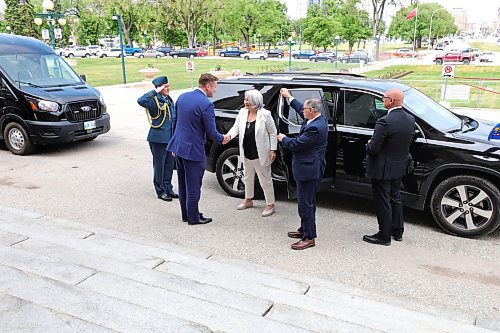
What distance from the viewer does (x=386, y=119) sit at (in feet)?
14.4

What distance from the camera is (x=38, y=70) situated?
377 inches

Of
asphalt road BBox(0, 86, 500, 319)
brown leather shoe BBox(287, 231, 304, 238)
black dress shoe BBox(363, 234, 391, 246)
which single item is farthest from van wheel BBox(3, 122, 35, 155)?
black dress shoe BBox(363, 234, 391, 246)

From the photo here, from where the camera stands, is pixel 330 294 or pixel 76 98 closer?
pixel 330 294

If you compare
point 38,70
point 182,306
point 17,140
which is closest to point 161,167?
point 182,306

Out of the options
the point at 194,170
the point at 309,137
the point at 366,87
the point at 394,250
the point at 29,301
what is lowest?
the point at 394,250

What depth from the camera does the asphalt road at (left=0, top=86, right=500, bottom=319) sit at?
4016 mm

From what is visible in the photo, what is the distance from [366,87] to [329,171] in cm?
111

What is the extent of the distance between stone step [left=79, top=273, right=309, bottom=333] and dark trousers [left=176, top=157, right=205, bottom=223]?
5.55ft

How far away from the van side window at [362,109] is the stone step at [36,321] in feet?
12.3

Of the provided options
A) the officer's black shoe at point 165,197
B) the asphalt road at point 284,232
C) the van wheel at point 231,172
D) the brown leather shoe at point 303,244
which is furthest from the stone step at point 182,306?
the van wheel at point 231,172

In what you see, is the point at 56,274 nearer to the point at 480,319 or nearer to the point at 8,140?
the point at 480,319

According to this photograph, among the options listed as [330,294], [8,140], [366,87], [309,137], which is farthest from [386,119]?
[8,140]

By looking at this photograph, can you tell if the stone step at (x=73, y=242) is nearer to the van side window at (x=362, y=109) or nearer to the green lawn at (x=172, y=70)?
the van side window at (x=362, y=109)

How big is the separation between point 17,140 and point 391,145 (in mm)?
7519
